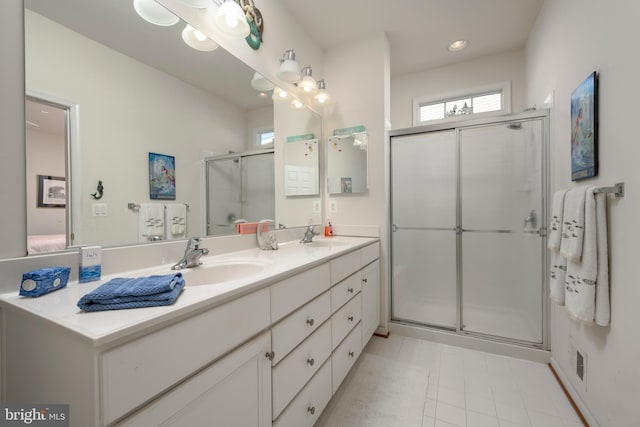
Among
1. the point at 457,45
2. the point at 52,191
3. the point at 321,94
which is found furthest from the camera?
the point at 457,45

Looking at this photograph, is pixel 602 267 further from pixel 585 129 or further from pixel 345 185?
pixel 345 185

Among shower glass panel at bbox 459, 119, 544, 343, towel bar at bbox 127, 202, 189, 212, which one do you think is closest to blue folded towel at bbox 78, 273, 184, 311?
towel bar at bbox 127, 202, 189, 212

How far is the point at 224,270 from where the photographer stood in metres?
1.23

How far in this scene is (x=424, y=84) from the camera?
9.76 ft

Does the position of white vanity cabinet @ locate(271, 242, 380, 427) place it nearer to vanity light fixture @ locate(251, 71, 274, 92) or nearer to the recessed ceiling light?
vanity light fixture @ locate(251, 71, 274, 92)

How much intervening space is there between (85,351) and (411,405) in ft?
5.31

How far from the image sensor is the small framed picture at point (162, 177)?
45.8 inches

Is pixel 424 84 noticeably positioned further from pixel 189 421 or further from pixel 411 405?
pixel 189 421

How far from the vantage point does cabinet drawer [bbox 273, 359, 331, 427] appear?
1047mm

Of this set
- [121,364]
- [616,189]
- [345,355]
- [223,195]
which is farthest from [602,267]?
[223,195]

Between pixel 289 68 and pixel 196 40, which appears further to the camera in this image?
pixel 289 68

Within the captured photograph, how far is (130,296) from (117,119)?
791 mm

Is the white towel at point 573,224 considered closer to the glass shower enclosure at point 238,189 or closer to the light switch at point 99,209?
the glass shower enclosure at point 238,189

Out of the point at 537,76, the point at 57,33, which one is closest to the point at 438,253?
the point at 537,76
